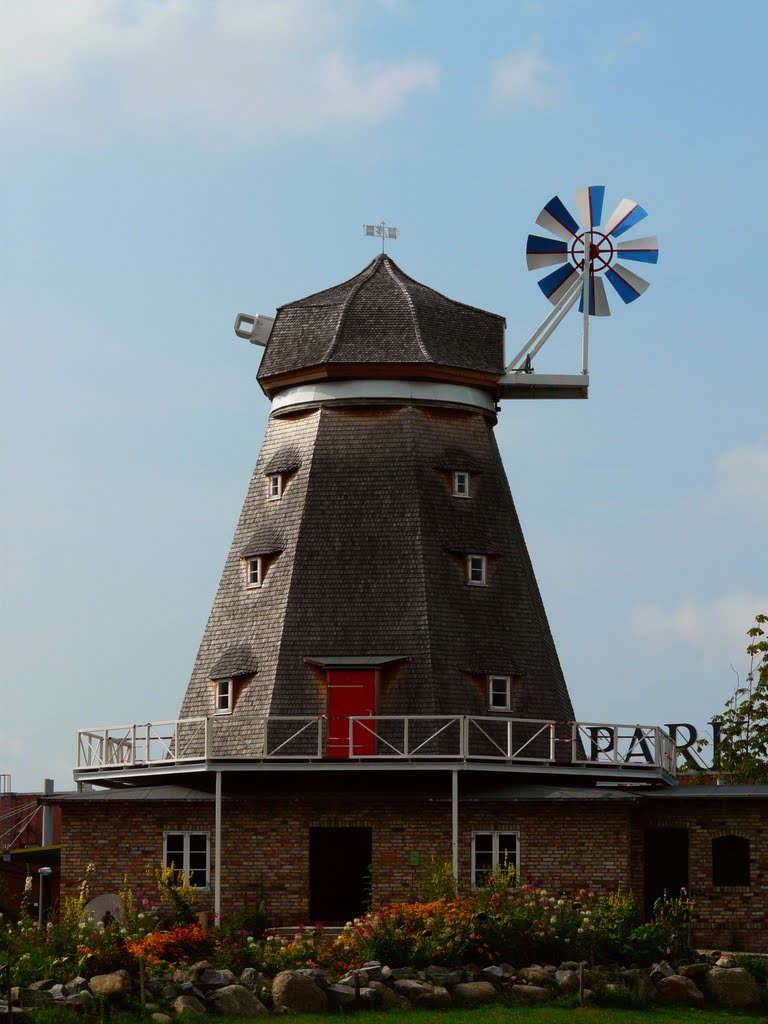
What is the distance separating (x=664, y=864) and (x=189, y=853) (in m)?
8.72

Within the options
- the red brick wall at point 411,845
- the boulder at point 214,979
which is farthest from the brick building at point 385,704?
the boulder at point 214,979

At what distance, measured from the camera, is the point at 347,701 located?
3466cm

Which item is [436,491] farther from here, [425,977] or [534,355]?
[425,977]

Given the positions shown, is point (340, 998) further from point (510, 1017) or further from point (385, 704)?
point (385, 704)

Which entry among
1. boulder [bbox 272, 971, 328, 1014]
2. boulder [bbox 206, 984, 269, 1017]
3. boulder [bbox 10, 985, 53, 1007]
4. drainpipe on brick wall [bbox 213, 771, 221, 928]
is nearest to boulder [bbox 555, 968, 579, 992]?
boulder [bbox 272, 971, 328, 1014]

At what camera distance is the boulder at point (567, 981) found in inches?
1036

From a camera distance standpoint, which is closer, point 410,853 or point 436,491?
point 410,853

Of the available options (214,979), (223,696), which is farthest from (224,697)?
(214,979)

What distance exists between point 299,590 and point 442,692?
3.26 metres

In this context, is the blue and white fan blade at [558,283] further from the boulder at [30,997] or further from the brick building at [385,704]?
the boulder at [30,997]

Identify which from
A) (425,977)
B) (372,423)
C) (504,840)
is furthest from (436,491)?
(425,977)

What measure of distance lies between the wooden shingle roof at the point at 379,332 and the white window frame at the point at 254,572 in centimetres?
361

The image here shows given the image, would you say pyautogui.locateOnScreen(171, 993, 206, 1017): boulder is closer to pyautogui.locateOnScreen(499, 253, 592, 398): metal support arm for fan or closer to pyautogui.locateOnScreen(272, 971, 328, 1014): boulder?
pyautogui.locateOnScreen(272, 971, 328, 1014): boulder

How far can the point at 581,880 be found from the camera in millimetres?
33219
